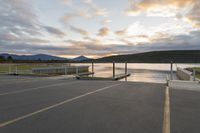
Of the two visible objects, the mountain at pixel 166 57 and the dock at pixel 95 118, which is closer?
the dock at pixel 95 118

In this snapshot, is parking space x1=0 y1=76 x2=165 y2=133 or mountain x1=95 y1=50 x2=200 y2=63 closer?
parking space x1=0 y1=76 x2=165 y2=133

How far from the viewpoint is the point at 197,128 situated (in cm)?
425

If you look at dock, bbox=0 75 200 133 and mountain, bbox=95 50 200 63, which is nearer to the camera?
dock, bbox=0 75 200 133

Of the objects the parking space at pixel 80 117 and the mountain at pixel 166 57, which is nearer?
the parking space at pixel 80 117

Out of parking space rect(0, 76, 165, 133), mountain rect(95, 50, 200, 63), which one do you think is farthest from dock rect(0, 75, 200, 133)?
mountain rect(95, 50, 200, 63)

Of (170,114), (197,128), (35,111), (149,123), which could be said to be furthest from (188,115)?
(35,111)

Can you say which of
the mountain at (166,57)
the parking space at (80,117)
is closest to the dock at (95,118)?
the parking space at (80,117)

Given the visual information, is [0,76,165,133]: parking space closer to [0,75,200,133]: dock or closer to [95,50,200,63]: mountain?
[0,75,200,133]: dock

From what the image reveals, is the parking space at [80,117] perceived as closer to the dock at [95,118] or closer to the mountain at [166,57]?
the dock at [95,118]

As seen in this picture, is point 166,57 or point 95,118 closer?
point 95,118

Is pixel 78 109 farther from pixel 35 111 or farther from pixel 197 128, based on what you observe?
pixel 197 128

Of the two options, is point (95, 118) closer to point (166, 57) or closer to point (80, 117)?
point (80, 117)

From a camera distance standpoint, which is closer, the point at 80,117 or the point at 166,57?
the point at 80,117

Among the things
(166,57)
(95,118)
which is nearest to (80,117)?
(95,118)
